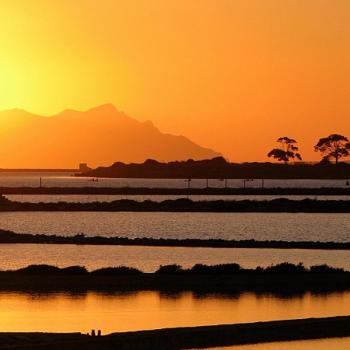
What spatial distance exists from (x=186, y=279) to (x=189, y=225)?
153ft

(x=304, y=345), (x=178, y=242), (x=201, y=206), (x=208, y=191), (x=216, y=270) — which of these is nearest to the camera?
(x=304, y=345)

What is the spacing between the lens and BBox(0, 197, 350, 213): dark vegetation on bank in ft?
354

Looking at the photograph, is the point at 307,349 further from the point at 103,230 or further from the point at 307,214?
the point at 307,214

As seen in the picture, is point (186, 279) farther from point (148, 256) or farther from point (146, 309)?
point (148, 256)

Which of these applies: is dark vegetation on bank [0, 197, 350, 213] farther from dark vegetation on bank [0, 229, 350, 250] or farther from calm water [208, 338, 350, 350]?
calm water [208, 338, 350, 350]

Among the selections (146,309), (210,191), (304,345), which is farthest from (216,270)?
(210,191)

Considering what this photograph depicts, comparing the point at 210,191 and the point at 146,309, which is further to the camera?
the point at 210,191

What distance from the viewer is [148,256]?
48000 mm

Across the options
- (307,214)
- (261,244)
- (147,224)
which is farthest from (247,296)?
(307,214)

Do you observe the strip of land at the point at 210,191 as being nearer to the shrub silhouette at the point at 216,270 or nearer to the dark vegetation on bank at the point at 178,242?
the dark vegetation on bank at the point at 178,242

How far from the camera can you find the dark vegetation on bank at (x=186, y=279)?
33.5 meters

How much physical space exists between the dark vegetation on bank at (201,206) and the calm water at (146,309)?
75865 mm

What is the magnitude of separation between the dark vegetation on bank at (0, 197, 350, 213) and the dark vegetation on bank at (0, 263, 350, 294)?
7100 cm

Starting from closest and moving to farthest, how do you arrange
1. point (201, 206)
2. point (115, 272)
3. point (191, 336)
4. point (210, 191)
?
1. point (191, 336)
2. point (115, 272)
3. point (201, 206)
4. point (210, 191)
